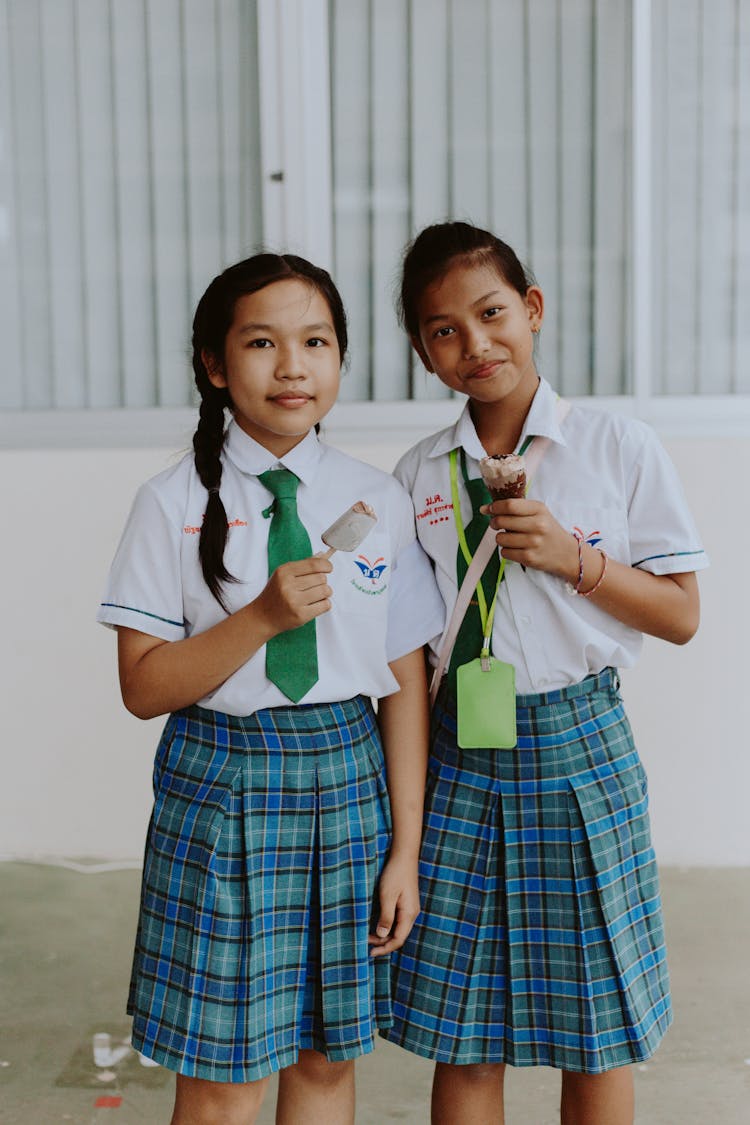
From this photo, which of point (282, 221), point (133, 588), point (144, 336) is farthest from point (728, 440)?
point (133, 588)

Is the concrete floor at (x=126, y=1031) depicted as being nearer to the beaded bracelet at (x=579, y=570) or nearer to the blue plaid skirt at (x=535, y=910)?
the blue plaid skirt at (x=535, y=910)

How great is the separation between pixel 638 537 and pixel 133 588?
0.64 m

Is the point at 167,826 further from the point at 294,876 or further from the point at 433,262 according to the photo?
the point at 433,262

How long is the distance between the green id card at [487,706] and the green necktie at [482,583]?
41 millimetres

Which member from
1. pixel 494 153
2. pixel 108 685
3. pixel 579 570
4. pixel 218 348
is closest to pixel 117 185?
pixel 494 153

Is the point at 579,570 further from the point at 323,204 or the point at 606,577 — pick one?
the point at 323,204

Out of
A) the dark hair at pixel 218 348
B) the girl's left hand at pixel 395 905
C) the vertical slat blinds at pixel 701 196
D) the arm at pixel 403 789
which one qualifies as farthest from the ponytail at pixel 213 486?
the vertical slat blinds at pixel 701 196

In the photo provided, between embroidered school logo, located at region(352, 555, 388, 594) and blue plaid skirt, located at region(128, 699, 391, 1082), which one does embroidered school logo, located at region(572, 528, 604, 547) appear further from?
blue plaid skirt, located at region(128, 699, 391, 1082)

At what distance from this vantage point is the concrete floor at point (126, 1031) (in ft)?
6.56

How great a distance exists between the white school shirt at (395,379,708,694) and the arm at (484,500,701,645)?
31 mm

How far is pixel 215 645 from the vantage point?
134 cm

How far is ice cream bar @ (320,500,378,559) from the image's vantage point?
130 centimetres

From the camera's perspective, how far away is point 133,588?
138 cm

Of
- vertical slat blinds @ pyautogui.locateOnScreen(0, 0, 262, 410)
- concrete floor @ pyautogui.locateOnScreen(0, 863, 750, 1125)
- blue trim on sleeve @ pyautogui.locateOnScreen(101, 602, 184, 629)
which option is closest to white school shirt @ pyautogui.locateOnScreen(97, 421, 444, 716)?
blue trim on sleeve @ pyautogui.locateOnScreen(101, 602, 184, 629)
